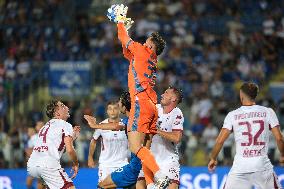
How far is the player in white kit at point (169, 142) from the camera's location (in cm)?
1342

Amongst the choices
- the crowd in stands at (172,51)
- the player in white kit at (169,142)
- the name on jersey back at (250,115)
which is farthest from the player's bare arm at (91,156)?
the crowd in stands at (172,51)

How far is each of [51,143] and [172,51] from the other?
470 inches

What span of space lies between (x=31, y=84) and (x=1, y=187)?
480cm

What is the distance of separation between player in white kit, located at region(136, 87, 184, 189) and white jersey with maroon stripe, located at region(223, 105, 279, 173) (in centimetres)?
184

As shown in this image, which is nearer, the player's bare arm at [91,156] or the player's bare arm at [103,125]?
the player's bare arm at [103,125]

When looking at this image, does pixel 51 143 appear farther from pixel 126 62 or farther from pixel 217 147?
pixel 126 62

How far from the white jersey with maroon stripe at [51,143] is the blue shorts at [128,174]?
3.22 ft

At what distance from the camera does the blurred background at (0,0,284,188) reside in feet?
71.1

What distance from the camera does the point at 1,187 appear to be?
61.6 feet

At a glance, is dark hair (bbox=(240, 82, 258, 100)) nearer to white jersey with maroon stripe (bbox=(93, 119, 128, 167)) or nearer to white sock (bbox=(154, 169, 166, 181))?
white sock (bbox=(154, 169, 166, 181))

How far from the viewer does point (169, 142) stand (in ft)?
44.7

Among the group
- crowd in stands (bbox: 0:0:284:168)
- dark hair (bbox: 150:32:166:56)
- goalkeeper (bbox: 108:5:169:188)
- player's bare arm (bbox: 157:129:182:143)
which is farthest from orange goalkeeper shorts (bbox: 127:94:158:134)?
crowd in stands (bbox: 0:0:284:168)

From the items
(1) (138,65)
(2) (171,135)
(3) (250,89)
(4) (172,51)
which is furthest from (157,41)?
(4) (172,51)

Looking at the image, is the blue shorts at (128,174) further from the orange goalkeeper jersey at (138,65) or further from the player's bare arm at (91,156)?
the player's bare arm at (91,156)
